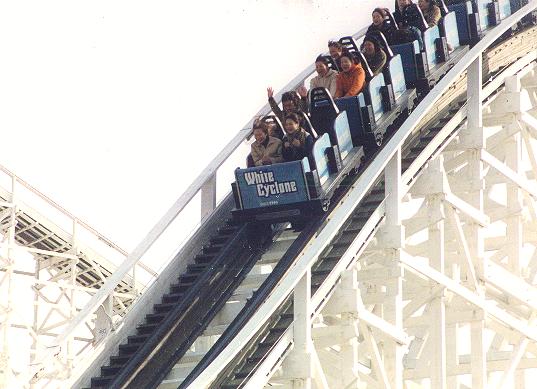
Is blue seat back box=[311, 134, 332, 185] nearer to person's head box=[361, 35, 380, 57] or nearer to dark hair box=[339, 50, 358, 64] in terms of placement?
dark hair box=[339, 50, 358, 64]

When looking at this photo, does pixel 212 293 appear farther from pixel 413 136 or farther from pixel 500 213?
pixel 500 213

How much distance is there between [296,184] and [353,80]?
1786 mm

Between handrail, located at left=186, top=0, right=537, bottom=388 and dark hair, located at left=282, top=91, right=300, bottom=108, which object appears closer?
handrail, located at left=186, top=0, right=537, bottom=388

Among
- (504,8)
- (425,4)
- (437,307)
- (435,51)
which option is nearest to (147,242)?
(437,307)

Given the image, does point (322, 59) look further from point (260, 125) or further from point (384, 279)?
point (384, 279)

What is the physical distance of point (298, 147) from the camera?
51.4 feet

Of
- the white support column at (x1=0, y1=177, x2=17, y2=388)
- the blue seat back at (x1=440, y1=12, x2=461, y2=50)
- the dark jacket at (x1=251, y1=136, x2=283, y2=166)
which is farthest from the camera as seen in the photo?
the white support column at (x1=0, y1=177, x2=17, y2=388)

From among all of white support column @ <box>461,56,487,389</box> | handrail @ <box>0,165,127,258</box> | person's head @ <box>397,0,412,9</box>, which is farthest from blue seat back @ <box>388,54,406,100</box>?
handrail @ <box>0,165,127,258</box>

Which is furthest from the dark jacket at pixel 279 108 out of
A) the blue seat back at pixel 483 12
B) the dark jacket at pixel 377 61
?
the blue seat back at pixel 483 12

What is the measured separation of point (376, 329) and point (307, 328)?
158cm

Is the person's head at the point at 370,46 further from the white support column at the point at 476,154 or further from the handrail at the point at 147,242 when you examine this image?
the white support column at the point at 476,154

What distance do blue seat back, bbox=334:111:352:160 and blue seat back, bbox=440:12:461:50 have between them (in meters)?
2.56

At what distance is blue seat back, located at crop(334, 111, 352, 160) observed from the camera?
52.2 feet

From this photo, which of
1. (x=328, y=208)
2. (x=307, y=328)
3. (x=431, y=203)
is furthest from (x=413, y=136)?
(x=307, y=328)
